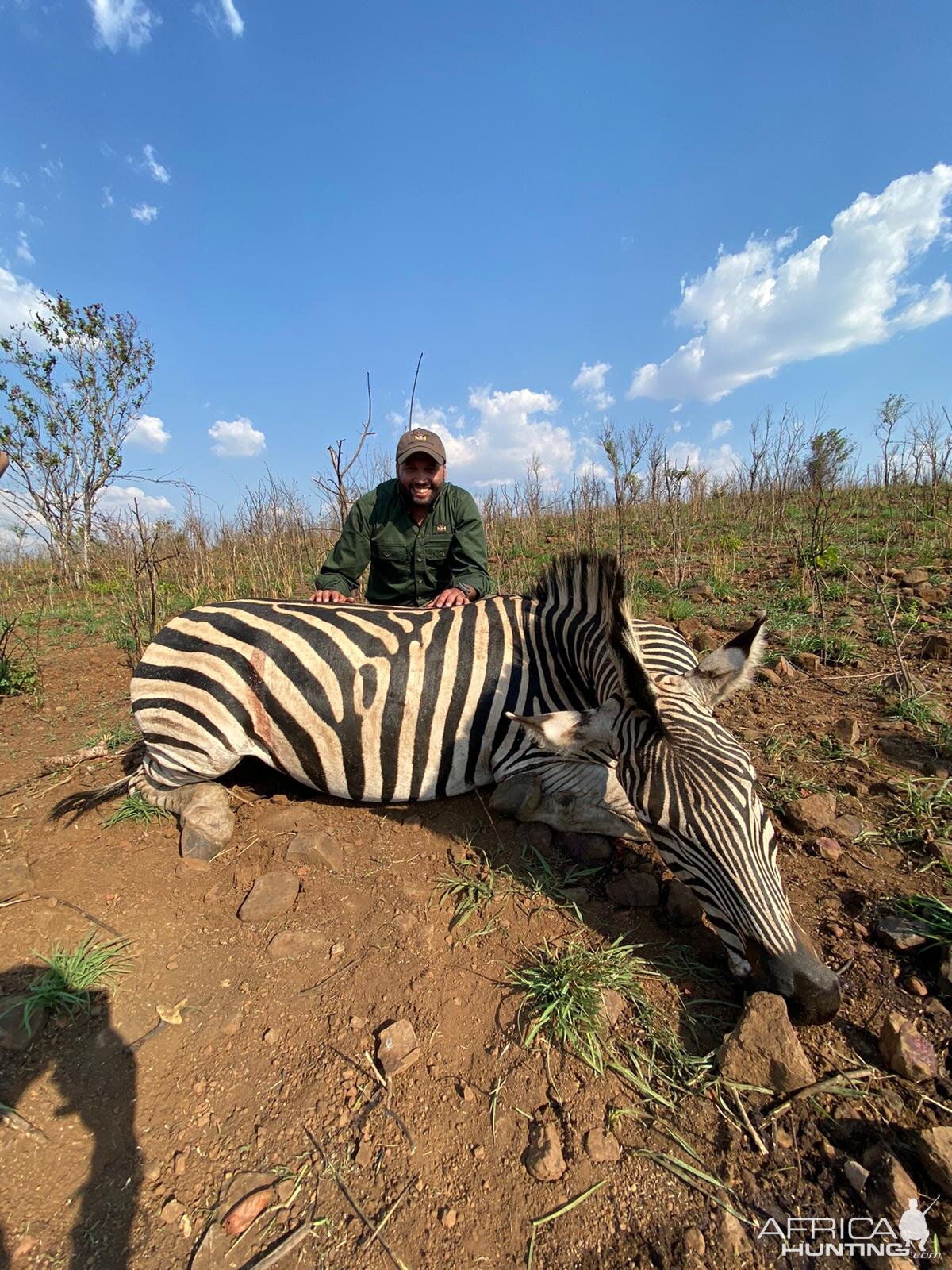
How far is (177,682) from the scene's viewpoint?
98.4 inches

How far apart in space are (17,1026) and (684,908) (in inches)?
91.0

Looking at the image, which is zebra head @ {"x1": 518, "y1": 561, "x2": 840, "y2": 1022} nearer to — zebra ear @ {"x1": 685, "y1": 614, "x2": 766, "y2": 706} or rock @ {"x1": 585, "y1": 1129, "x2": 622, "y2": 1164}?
zebra ear @ {"x1": 685, "y1": 614, "x2": 766, "y2": 706}

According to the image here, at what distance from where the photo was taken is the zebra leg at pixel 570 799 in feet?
8.00

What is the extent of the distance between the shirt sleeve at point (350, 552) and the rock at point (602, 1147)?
3476mm

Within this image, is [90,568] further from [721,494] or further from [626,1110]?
[721,494]

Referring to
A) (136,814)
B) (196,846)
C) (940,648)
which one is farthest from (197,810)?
(940,648)

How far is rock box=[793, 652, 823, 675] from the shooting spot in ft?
12.7

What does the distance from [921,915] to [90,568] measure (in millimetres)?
15277

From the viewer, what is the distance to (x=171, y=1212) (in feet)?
4.16

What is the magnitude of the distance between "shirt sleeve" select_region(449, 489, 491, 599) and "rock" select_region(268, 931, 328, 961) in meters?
2.59

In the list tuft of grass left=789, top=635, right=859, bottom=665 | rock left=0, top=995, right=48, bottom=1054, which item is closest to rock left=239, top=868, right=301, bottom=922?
rock left=0, top=995, right=48, bottom=1054

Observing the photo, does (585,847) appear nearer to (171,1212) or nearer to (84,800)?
(171,1212)

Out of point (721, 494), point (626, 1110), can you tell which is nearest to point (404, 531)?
point (626, 1110)

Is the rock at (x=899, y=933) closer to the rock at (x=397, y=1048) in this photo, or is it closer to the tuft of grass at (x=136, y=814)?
the rock at (x=397, y=1048)
